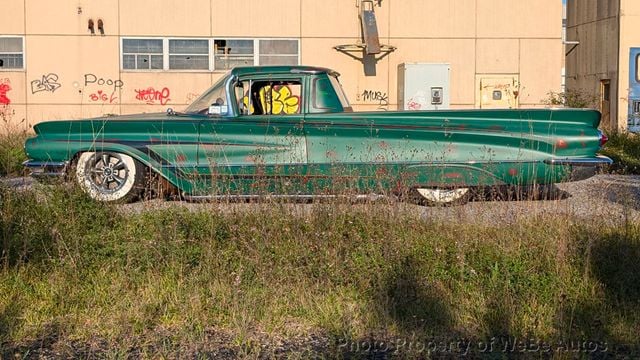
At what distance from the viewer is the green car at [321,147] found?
7.21 metres

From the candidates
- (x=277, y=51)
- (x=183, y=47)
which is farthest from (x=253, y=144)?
(x=183, y=47)

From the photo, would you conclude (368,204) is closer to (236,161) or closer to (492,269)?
(492,269)

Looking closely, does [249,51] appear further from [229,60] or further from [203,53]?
[203,53]

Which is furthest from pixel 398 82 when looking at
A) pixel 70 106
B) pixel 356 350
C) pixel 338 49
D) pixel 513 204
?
pixel 356 350

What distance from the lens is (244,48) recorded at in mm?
18062

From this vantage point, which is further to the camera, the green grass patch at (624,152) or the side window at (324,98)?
the green grass patch at (624,152)

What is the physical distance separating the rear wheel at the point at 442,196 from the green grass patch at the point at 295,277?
1712mm

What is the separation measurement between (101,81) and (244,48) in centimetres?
348

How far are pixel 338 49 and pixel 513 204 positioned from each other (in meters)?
12.5

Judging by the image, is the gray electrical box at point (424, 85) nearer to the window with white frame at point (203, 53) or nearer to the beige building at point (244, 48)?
the beige building at point (244, 48)

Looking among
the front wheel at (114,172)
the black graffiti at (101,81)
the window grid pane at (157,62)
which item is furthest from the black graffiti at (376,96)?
the front wheel at (114,172)

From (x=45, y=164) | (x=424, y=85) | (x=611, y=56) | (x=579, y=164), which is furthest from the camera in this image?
(x=611, y=56)

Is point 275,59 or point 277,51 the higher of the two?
point 277,51

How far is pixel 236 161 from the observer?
24.4 feet
